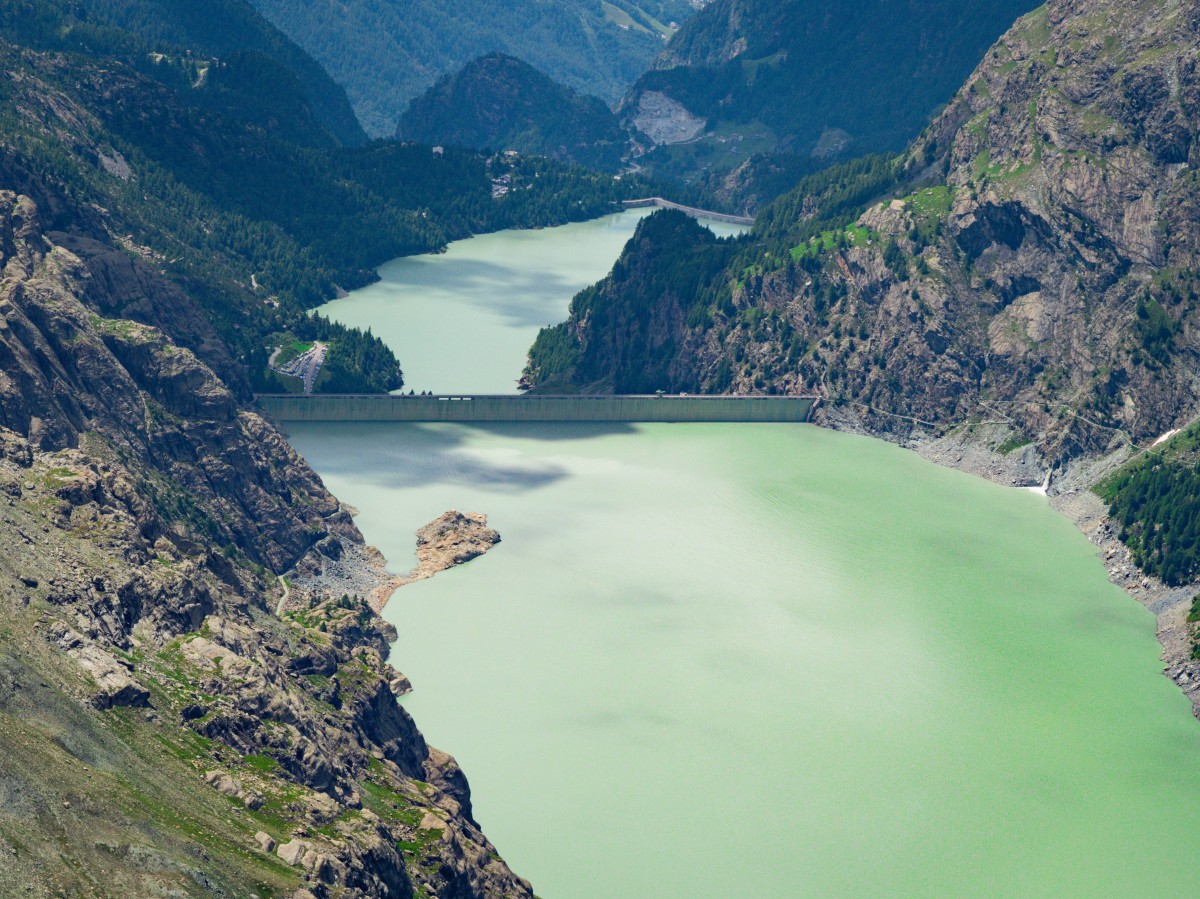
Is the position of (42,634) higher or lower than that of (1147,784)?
higher

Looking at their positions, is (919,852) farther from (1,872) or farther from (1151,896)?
(1,872)

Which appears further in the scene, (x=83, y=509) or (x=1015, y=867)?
(x=1015, y=867)

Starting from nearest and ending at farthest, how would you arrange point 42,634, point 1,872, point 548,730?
point 1,872, point 42,634, point 548,730

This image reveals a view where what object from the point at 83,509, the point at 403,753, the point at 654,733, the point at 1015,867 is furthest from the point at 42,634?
the point at 1015,867

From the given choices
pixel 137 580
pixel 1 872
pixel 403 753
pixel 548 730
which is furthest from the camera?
pixel 548 730

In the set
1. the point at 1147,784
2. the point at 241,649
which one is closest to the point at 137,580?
the point at 241,649

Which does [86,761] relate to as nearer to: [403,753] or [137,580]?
[137,580]
